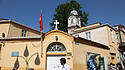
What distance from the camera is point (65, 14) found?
34.0 m

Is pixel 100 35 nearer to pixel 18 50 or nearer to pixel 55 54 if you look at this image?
pixel 55 54

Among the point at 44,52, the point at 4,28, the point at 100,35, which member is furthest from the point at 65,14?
the point at 44,52

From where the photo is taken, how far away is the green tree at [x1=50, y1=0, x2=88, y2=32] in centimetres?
3359

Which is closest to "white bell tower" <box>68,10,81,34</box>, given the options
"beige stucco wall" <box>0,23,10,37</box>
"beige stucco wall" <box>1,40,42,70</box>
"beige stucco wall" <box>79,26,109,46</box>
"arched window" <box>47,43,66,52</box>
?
"beige stucco wall" <box>79,26,109,46</box>

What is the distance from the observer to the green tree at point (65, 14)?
33.6 m

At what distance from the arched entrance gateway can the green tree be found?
21968 millimetres

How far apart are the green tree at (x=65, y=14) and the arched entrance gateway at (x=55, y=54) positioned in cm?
2197

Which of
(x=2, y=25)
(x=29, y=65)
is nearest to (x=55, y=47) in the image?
(x=29, y=65)

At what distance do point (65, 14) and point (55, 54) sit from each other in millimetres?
24454

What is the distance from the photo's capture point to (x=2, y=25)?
17672mm

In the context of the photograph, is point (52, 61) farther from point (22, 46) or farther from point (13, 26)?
point (13, 26)

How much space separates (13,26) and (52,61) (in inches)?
408

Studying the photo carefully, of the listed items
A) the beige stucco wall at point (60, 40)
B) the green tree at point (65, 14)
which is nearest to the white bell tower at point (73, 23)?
the green tree at point (65, 14)

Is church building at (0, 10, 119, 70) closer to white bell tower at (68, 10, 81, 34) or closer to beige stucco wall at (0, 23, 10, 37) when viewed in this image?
beige stucco wall at (0, 23, 10, 37)
